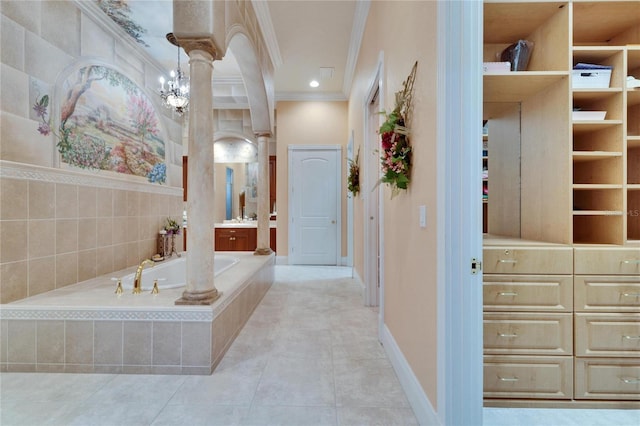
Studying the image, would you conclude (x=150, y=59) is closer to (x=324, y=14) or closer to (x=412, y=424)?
(x=324, y=14)

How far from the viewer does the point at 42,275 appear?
2365mm

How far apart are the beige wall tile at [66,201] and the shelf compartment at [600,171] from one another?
389 cm

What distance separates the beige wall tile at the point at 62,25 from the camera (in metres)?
2.46

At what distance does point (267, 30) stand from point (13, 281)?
3523mm

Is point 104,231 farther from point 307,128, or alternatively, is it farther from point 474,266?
point 307,128

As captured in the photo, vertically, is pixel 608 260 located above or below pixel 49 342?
above

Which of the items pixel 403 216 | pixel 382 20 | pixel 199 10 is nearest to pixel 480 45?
pixel 403 216

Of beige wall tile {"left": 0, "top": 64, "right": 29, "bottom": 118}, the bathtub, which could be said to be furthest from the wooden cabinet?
beige wall tile {"left": 0, "top": 64, "right": 29, "bottom": 118}

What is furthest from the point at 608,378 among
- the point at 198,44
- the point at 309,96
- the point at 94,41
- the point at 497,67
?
the point at 309,96

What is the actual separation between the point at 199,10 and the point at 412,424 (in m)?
2.83

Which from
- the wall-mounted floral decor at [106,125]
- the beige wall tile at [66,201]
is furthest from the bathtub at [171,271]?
the wall-mounted floral decor at [106,125]

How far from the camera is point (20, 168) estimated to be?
2.21m

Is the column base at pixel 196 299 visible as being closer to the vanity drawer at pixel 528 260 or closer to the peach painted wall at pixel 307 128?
the vanity drawer at pixel 528 260

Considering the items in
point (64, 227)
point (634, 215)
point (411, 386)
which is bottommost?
point (411, 386)
